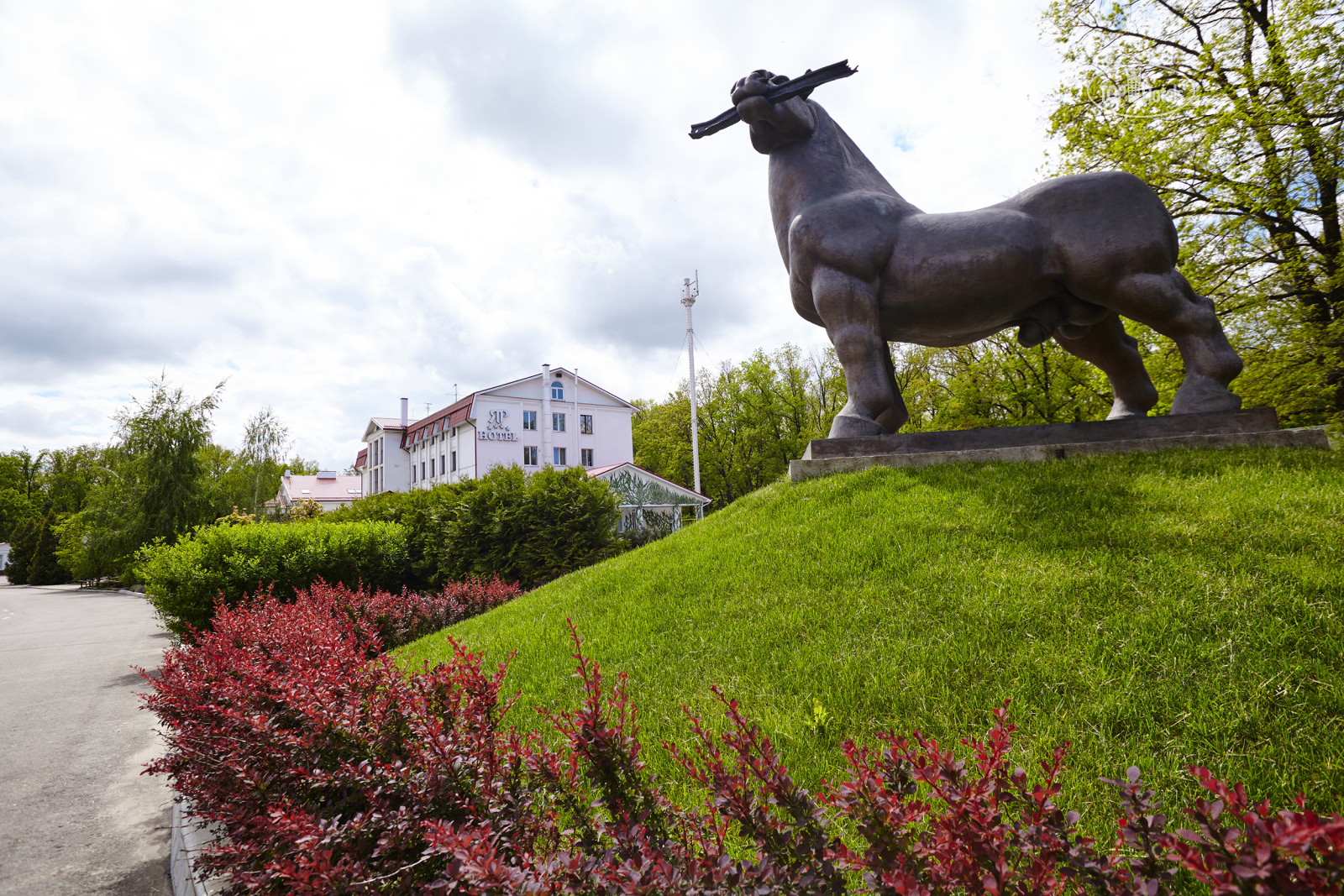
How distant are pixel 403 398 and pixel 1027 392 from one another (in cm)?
4195

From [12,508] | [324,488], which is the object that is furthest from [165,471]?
[12,508]

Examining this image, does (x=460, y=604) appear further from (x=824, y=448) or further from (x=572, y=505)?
(x=824, y=448)

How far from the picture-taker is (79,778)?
5250mm

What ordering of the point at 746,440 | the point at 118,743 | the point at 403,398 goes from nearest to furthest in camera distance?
the point at 118,743 < the point at 746,440 < the point at 403,398

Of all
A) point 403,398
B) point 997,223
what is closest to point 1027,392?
point 997,223

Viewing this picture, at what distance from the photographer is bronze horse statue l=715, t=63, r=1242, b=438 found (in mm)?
5570

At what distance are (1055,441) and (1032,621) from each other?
327 cm

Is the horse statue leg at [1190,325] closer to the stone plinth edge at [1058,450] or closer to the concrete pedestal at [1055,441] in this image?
the concrete pedestal at [1055,441]

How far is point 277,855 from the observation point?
2158mm

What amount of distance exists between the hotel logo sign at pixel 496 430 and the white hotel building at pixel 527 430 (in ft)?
0.16

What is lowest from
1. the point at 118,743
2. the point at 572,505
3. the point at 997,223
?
the point at 118,743

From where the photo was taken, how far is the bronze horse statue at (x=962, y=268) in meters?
5.57

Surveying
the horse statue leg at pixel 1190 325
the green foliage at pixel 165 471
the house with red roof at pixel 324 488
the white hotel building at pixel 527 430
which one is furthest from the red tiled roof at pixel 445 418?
the horse statue leg at pixel 1190 325

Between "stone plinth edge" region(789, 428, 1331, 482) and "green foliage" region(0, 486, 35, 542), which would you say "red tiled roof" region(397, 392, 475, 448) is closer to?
"green foliage" region(0, 486, 35, 542)
